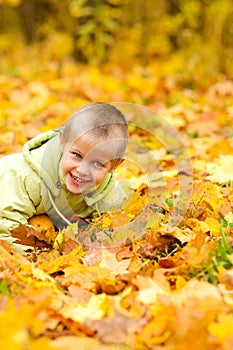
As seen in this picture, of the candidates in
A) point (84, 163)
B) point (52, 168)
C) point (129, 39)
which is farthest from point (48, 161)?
point (129, 39)

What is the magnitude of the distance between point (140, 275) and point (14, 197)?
35.8 inches

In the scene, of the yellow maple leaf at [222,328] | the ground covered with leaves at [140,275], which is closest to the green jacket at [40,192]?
the ground covered with leaves at [140,275]

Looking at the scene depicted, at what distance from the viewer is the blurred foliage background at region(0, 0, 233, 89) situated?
21.0 ft

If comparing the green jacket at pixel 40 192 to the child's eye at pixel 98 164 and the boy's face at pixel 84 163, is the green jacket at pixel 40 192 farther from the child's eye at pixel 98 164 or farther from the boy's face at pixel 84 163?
the child's eye at pixel 98 164

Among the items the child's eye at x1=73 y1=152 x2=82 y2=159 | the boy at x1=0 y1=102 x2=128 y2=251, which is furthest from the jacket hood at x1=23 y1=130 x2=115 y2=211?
the child's eye at x1=73 y1=152 x2=82 y2=159

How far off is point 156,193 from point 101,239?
61 centimetres

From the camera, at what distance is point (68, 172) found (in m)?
2.65

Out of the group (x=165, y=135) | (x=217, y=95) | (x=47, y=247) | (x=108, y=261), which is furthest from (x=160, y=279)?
(x=217, y=95)

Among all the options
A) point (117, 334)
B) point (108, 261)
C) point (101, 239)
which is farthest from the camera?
point (101, 239)

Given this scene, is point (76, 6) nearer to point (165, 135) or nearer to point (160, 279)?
point (165, 135)

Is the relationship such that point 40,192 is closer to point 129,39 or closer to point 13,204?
point 13,204

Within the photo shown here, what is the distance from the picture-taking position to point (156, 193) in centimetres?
296

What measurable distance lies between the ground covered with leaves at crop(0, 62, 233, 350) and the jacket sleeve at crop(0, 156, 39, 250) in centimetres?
12

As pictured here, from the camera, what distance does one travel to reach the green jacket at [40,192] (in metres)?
2.64
